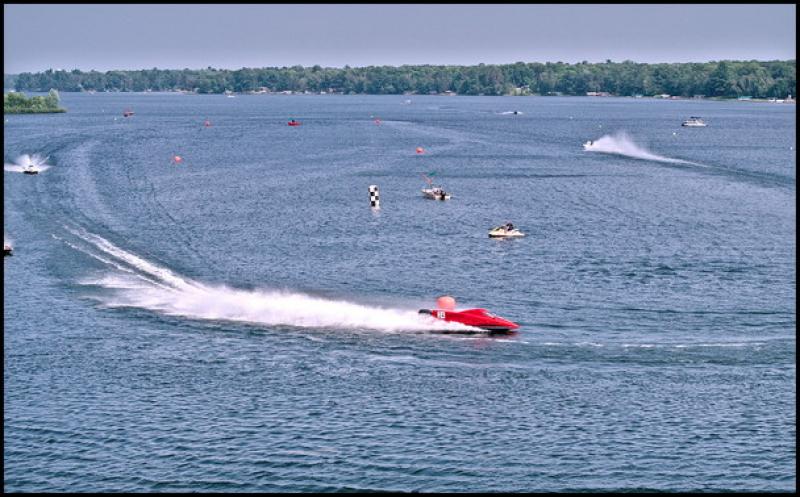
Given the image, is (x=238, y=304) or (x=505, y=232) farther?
(x=505, y=232)

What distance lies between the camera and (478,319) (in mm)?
89188

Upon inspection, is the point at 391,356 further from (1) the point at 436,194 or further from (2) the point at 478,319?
(1) the point at 436,194

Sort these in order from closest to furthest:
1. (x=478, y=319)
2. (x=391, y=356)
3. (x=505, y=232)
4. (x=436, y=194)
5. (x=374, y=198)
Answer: (x=391, y=356) → (x=478, y=319) → (x=505, y=232) → (x=374, y=198) → (x=436, y=194)

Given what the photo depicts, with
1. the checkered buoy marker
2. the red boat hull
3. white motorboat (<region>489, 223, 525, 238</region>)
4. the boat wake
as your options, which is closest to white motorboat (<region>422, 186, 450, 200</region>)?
the checkered buoy marker

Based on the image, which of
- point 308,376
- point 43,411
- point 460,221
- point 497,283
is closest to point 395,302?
point 497,283

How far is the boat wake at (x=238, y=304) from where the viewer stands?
303 feet

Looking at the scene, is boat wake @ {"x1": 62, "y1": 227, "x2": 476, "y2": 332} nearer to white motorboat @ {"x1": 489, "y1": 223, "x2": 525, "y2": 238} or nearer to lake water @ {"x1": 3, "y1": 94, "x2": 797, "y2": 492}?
lake water @ {"x1": 3, "y1": 94, "x2": 797, "y2": 492}

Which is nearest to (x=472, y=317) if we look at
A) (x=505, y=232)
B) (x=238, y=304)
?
(x=238, y=304)

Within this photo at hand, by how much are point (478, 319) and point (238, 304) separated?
22.4m

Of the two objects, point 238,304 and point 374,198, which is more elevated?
point 374,198

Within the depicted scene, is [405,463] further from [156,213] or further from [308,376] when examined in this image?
[156,213]

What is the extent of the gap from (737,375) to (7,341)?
181 ft

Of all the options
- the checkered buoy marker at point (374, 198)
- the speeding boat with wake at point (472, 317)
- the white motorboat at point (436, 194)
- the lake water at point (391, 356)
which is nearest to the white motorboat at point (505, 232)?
the lake water at point (391, 356)

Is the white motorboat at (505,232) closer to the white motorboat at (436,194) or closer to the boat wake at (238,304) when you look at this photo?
the white motorboat at (436,194)
